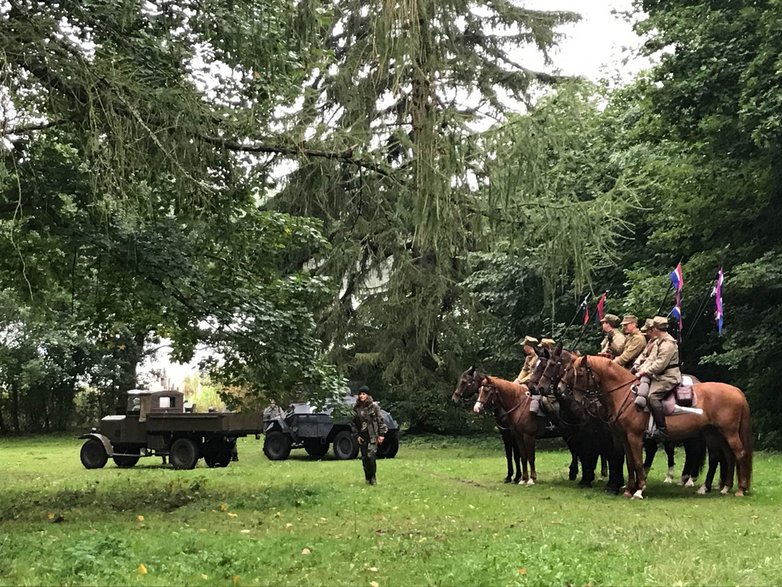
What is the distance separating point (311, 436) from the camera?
23109mm

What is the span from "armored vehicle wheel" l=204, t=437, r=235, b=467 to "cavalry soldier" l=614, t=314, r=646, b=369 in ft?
34.6

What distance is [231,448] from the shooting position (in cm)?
2109

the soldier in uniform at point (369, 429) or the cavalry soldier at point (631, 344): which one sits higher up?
the cavalry soldier at point (631, 344)

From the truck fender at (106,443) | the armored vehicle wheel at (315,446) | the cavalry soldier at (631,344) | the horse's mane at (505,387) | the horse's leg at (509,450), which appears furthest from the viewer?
the armored vehicle wheel at (315,446)

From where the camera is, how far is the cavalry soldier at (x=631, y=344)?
532 inches

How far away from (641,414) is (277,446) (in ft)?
43.2

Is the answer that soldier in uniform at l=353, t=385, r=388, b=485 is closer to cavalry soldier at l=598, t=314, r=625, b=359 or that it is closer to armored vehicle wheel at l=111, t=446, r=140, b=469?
cavalry soldier at l=598, t=314, r=625, b=359

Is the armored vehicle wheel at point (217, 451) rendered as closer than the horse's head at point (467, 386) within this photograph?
No

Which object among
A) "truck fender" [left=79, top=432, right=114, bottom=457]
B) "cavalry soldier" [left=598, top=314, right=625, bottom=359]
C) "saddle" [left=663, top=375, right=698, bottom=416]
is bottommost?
"truck fender" [left=79, top=432, right=114, bottom=457]

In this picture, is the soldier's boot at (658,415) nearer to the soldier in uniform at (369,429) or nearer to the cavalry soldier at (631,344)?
the cavalry soldier at (631,344)

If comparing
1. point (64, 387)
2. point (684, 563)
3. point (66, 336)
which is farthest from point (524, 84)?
point (64, 387)

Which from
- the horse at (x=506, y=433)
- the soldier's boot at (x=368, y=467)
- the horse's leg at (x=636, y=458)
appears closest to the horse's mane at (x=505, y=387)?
the horse at (x=506, y=433)

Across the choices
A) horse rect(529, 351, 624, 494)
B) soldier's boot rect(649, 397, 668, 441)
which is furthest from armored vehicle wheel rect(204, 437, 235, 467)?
soldier's boot rect(649, 397, 668, 441)

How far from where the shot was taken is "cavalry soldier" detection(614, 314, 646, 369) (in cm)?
1352
